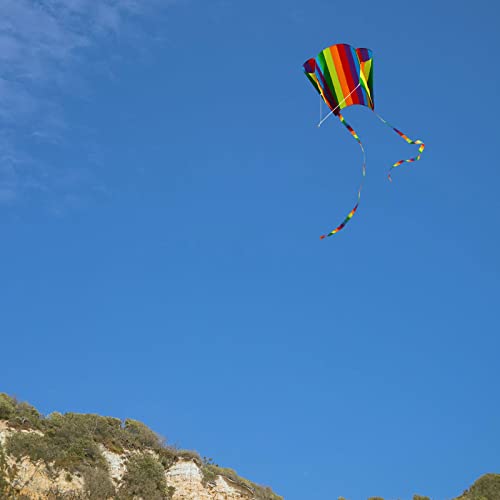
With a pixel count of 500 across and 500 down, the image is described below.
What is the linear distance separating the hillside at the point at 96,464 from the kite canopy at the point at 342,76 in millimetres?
19265

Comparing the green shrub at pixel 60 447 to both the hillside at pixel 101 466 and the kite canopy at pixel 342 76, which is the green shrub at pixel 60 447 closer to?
the hillside at pixel 101 466

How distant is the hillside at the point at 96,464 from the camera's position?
29219 millimetres

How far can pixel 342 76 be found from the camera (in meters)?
22.0

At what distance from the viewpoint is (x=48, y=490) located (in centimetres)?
2873

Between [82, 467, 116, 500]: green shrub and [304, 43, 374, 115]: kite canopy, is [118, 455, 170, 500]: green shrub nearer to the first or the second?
[82, 467, 116, 500]: green shrub

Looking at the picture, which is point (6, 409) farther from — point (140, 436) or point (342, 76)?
point (342, 76)

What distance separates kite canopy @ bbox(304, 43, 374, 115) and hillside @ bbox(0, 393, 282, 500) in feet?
63.2

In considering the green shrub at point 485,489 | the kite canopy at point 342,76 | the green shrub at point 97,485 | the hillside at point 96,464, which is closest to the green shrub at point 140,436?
the hillside at point 96,464

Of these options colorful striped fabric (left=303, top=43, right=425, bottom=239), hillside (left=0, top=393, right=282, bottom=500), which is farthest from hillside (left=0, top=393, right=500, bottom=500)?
colorful striped fabric (left=303, top=43, right=425, bottom=239)

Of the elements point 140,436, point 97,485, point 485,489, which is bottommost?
point 97,485

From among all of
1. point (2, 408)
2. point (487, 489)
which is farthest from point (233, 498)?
point (487, 489)

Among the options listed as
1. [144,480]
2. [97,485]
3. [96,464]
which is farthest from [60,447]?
[144,480]

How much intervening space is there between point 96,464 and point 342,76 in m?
21.0

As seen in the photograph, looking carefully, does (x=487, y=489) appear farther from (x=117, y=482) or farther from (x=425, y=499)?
(x=117, y=482)
